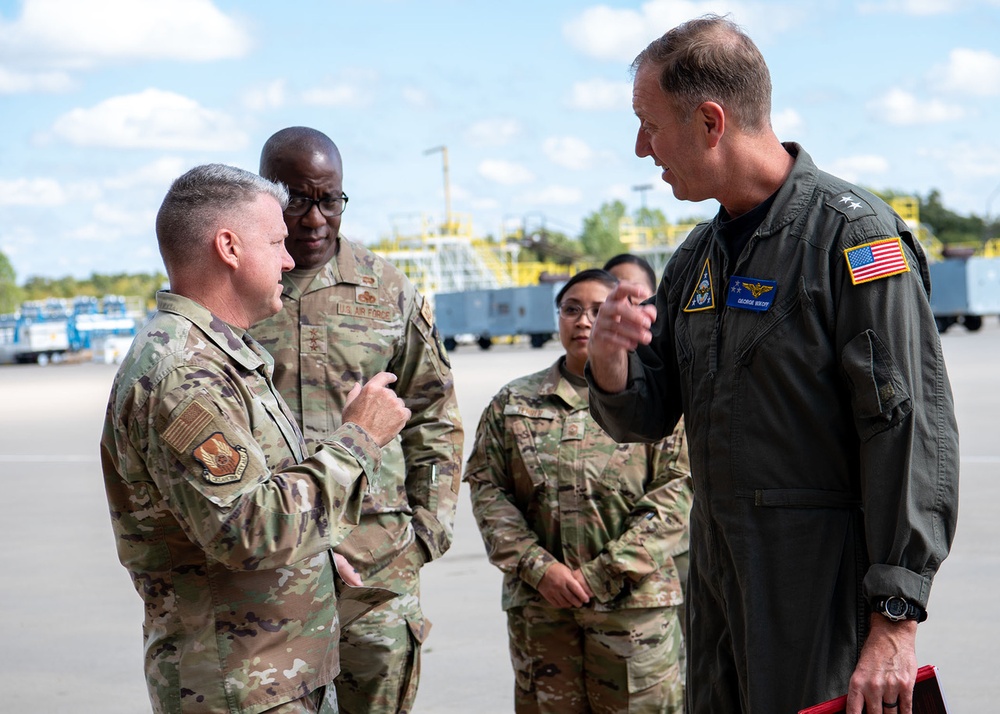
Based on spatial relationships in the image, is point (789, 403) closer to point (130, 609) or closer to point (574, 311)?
point (574, 311)

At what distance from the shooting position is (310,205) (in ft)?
12.0

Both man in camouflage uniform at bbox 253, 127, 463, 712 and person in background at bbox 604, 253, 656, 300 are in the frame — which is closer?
man in camouflage uniform at bbox 253, 127, 463, 712

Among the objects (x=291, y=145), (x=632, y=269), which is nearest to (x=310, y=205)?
(x=291, y=145)

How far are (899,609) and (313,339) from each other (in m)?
2.15

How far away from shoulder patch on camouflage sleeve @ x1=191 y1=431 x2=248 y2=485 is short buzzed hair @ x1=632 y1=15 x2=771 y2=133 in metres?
1.19

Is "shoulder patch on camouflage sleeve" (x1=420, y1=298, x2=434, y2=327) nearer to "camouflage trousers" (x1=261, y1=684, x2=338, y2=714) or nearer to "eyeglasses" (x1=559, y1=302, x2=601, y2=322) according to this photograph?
"eyeglasses" (x1=559, y1=302, x2=601, y2=322)

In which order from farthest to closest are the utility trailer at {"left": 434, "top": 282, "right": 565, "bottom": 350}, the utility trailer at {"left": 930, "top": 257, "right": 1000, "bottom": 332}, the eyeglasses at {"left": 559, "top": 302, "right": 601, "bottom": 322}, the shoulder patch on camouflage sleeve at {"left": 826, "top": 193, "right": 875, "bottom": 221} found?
the utility trailer at {"left": 434, "top": 282, "right": 565, "bottom": 350}, the utility trailer at {"left": 930, "top": 257, "right": 1000, "bottom": 332}, the eyeglasses at {"left": 559, "top": 302, "right": 601, "bottom": 322}, the shoulder patch on camouflage sleeve at {"left": 826, "top": 193, "right": 875, "bottom": 221}

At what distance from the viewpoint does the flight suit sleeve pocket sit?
214 centimetres

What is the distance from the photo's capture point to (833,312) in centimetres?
224

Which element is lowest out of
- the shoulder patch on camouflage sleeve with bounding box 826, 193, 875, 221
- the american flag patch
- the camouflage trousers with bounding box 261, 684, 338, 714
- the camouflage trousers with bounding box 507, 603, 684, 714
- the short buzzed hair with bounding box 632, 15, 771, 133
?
the camouflage trousers with bounding box 507, 603, 684, 714

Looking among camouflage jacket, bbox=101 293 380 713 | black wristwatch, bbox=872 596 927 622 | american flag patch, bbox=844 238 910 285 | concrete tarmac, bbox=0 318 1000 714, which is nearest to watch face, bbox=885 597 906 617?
black wristwatch, bbox=872 596 927 622

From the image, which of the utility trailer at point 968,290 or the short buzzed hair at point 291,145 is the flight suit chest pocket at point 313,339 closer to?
the short buzzed hair at point 291,145

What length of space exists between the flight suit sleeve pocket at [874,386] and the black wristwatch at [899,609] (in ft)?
1.02

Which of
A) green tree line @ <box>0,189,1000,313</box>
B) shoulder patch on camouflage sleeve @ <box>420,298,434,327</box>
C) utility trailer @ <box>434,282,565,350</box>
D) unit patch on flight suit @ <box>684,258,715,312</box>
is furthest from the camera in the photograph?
green tree line @ <box>0,189,1000,313</box>
